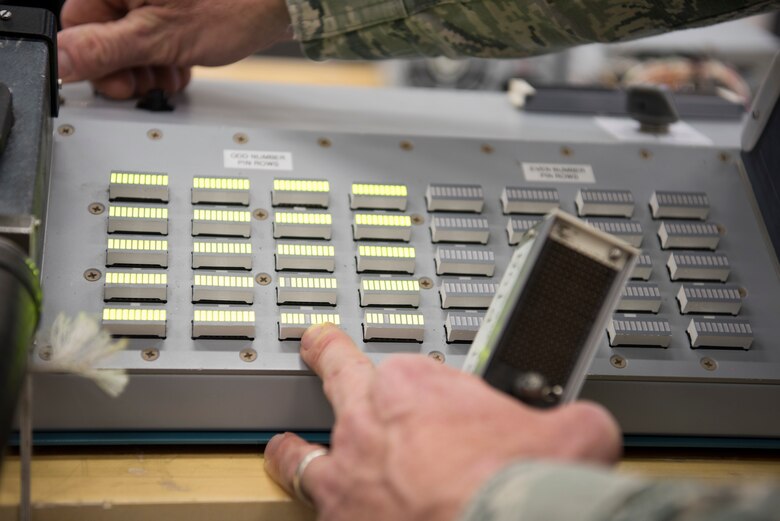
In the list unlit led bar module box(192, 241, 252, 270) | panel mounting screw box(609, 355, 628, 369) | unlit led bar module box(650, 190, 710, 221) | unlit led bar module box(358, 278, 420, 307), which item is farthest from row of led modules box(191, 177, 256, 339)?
unlit led bar module box(650, 190, 710, 221)

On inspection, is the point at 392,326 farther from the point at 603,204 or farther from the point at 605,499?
the point at 605,499

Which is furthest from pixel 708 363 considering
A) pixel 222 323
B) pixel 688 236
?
pixel 222 323

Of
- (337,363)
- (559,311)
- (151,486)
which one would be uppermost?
(559,311)

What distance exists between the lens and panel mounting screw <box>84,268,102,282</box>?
3.04 ft

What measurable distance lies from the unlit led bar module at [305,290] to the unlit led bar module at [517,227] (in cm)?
21

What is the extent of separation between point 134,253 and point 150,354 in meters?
0.11

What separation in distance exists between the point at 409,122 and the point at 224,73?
1606 millimetres


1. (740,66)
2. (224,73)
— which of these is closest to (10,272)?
(224,73)

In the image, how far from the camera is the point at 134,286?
0.92 m

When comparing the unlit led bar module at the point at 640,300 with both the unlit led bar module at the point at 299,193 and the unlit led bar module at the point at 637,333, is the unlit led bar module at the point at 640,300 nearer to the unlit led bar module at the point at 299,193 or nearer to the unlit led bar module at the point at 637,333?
the unlit led bar module at the point at 637,333

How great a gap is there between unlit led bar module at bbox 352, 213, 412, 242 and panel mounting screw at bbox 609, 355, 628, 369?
0.79 ft

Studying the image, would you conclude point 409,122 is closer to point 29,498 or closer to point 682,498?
point 29,498

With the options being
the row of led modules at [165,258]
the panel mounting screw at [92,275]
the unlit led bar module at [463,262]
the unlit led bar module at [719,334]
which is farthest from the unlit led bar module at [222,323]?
the unlit led bar module at [719,334]

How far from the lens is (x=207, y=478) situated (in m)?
Answer: 0.89
